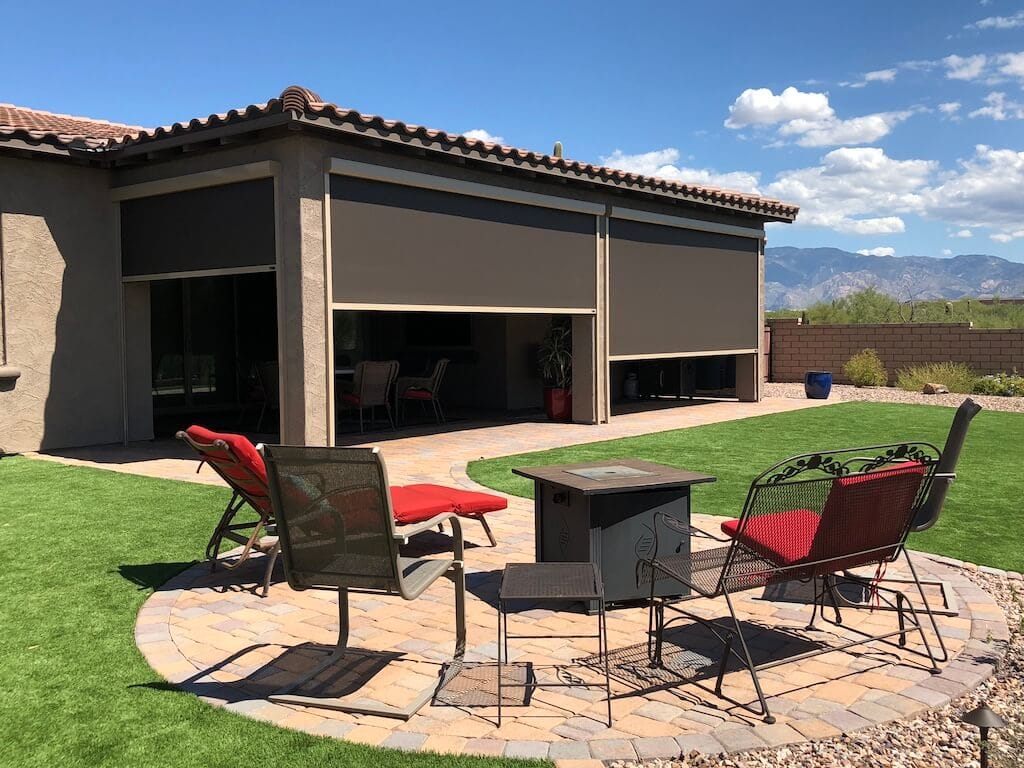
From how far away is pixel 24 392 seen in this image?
1089 cm

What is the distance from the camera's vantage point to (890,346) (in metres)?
22.7

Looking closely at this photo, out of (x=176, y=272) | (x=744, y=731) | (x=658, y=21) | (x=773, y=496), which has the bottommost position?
(x=744, y=731)

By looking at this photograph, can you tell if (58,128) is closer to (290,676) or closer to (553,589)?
(290,676)

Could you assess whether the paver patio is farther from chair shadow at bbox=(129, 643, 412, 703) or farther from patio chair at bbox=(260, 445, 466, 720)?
patio chair at bbox=(260, 445, 466, 720)

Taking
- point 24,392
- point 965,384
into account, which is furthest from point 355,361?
point 965,384

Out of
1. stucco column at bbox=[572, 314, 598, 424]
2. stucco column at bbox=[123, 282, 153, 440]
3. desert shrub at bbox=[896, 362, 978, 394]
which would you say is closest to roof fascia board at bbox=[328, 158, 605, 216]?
stucco column at bbox=[572, 314, 598, 424]

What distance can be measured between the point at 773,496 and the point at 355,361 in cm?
1500

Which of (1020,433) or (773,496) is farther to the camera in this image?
(1020,433)

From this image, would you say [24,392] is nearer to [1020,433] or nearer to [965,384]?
[1020,433]

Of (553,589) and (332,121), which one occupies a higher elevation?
(332,121)

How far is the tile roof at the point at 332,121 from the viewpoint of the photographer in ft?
30.9

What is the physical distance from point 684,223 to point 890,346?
9548 mm

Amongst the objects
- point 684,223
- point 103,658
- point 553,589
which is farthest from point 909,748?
point 684,223

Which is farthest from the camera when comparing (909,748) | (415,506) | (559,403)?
(559,403)
